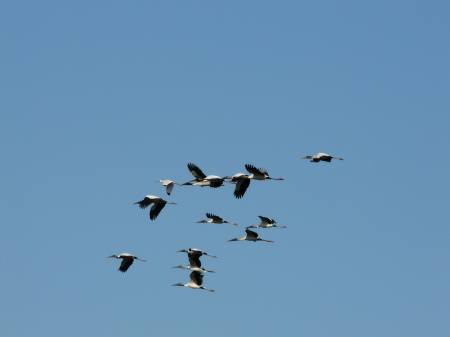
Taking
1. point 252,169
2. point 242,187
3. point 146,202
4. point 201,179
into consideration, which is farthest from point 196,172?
point 252,169

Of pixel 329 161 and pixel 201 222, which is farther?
pixel 201 222

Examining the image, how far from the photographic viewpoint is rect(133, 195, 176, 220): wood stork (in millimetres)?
46344

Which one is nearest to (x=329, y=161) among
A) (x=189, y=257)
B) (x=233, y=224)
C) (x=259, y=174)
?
(x=259, y=174)

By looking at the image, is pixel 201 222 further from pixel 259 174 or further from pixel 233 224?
pixel 259 174

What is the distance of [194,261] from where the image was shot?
5097cm

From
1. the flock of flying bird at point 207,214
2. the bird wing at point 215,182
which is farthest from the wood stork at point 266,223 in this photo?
the bird wing at point 215,182

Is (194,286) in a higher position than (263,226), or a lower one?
lower

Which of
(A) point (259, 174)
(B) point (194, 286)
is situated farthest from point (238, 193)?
(B) point (194, 286)

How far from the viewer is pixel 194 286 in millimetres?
50906

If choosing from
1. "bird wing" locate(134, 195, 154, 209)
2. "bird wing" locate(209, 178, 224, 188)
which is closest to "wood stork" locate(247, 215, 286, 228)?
"bird wing" locate(209, 178, 224, 188)

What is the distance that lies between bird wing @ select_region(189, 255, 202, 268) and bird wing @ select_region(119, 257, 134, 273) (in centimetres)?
342

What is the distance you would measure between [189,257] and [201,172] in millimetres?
5592

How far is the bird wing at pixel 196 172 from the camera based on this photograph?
158 ft

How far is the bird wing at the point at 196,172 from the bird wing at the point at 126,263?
6.28m
